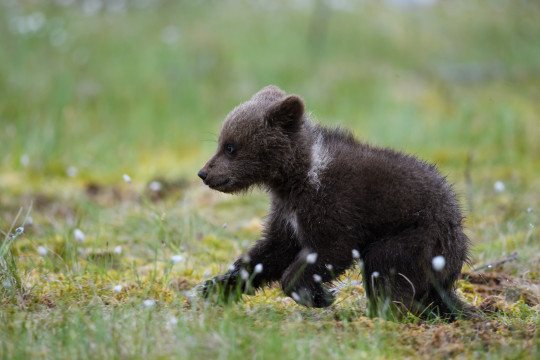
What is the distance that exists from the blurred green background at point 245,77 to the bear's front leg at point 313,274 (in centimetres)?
242

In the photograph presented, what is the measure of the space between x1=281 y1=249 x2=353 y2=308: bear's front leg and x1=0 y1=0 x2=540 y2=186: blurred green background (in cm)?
242

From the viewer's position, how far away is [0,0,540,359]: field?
3.16m

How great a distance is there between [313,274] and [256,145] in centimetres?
107

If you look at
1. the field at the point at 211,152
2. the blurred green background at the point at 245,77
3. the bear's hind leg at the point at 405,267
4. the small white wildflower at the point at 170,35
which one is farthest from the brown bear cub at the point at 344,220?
the small white wildflower at the point at 170,35

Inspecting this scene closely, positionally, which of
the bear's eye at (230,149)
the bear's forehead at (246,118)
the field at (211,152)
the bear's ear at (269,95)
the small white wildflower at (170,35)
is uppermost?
the bear's ear at (269,95)

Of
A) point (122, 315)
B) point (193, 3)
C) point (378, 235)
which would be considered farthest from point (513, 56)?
point (122, 315)

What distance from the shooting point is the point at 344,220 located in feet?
12.4

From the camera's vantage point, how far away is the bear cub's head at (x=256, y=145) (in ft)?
13.9

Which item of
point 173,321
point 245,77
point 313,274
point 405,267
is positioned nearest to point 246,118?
point 313,274

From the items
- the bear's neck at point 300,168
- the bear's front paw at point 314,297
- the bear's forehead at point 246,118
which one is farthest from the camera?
the bear's forehead at point 246,118

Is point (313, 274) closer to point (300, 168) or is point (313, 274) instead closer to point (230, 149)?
point (300, 168)

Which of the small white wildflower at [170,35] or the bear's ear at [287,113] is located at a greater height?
the bear's ear at [287,113]

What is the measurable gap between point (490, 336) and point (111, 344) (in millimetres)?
2012

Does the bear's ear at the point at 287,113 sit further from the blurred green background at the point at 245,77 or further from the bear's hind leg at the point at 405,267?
the blurred green background at the point at 245,77
